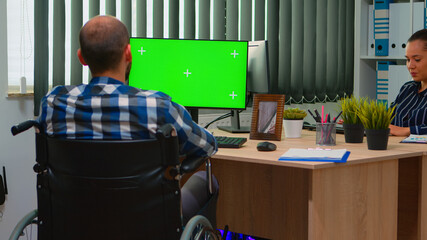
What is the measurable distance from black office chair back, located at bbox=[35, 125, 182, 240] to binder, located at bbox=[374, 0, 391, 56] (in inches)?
102

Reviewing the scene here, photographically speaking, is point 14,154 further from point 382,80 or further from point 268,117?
point 382,80

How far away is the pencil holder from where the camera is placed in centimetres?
237

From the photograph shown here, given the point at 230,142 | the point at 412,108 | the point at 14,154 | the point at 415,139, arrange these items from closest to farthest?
the point at 230,142, the point at 415,139, the point at 14,154, the point at 412,108

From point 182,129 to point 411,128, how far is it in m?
1.43

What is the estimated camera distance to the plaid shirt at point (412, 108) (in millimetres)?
2777

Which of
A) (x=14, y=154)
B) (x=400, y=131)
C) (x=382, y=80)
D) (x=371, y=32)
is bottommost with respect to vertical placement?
(x=14, y=154)

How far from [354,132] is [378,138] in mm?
207

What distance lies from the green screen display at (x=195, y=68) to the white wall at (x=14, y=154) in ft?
1.80

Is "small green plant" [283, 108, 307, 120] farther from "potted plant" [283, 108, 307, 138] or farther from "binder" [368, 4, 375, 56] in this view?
"binder" [368, 4, 375, 56]

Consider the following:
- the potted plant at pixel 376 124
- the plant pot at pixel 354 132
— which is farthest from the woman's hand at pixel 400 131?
the potted plant at pixel 376 124

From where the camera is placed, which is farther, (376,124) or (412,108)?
(412,108)

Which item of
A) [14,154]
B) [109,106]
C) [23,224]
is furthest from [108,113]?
[14,154]

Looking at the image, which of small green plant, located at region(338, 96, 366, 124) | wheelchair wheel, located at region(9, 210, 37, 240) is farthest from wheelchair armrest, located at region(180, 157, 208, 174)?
small green plant, located at region(338, 96, 366, 124)

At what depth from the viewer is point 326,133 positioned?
2.37 metres
